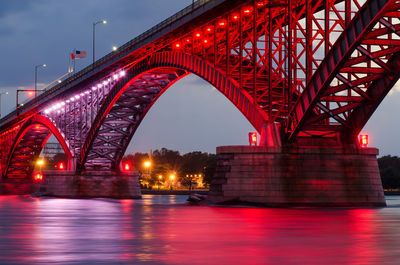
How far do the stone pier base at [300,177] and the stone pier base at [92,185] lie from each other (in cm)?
4756

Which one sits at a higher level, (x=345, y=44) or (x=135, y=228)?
(x=345, y=44)

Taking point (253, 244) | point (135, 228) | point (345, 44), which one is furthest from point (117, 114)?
point (253, 244)

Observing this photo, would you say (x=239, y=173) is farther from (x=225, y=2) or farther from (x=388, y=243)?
(x=388, y=243)

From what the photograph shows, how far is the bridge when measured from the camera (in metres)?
42.2

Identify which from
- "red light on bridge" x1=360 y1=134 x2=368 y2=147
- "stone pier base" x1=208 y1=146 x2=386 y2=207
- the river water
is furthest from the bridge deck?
the river water

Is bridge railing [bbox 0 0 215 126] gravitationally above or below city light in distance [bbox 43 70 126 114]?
above

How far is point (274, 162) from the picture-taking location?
46875mm

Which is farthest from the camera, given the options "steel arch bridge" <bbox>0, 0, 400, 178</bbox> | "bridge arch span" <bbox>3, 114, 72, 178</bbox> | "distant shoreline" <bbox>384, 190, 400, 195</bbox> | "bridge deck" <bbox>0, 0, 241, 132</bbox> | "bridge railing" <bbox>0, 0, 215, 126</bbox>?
"distant shoreline" <bbox>384, 190, 400, 195</bbox>

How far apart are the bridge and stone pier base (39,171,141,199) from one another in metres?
1.47

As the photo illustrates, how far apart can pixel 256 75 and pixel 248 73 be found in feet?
18.0

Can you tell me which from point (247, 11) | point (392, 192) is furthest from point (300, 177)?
point (392, 192)

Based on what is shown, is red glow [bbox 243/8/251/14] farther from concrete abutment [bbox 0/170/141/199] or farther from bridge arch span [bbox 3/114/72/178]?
bridge arch span [bbox 3/114/72/178]

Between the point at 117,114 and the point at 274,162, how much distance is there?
155ft

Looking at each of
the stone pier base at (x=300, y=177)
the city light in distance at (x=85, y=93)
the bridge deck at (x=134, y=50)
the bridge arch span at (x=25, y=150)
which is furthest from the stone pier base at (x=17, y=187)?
the stone pier base at (x=300, y=177)
